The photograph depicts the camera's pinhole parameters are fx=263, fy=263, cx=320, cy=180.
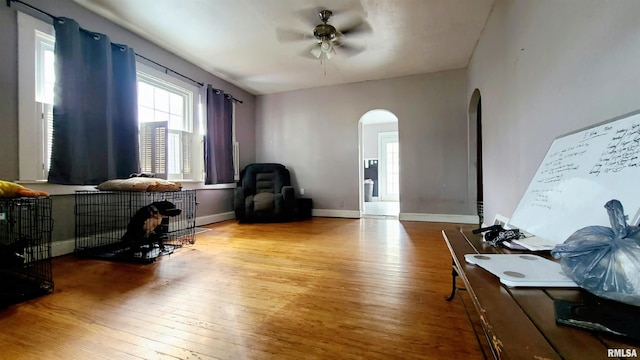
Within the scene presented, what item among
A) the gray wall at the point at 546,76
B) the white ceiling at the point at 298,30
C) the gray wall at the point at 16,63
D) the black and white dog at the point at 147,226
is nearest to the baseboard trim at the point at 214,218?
the black and white dog at the point at 147,226

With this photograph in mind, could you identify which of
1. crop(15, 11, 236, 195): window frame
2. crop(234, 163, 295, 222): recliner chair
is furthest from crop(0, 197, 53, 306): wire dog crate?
crop(234, 163, 295, 222): recliner chair

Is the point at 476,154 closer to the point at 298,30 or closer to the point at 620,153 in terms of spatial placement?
the point at 298,30

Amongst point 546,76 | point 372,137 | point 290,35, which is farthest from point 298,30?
point 372,137

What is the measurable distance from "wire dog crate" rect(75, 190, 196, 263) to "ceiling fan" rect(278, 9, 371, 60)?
2530 millimetres

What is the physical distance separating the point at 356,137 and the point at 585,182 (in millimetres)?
4170

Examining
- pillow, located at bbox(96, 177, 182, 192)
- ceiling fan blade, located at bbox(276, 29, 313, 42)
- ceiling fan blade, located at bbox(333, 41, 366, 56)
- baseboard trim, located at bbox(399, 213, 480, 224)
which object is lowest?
baseboard trim, located at bbox(399, 213, 480, 224)

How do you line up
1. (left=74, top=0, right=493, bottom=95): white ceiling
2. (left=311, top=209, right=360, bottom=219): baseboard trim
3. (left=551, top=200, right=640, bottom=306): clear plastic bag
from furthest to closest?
(left=311, top=209, right=360, bottom=219): baseboard trim < (left=74, top=0, right=493, bottom=95): white ceiling < (left=551, top=200, right=640, bottom=306): clear plastic bag

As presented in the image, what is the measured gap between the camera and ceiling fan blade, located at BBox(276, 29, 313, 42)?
324 centimetres

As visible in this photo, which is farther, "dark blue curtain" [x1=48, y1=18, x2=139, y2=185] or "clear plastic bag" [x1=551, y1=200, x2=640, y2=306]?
"dark blue curtain" [x1=48, y1=18, x2=139, y2=185]

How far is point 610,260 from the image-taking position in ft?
1.91

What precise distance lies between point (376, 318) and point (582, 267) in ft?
3.25

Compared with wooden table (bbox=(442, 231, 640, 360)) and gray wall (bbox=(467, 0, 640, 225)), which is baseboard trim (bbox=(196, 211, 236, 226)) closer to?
gray wall (bbox=(467, 0, 640, 225))

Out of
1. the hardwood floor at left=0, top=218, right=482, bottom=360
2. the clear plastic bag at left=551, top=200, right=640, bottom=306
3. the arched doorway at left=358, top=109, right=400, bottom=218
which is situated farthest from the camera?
the arched doorway at left=358, top=109, right=400, bottom=218

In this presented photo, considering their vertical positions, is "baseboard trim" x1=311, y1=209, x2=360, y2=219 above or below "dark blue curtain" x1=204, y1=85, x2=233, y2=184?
below
